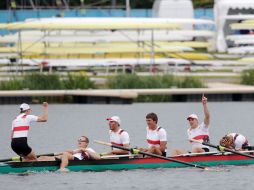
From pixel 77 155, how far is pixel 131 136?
1076 centimetres

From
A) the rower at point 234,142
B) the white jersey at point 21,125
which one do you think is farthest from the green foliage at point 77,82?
the white jersey at point 21,125

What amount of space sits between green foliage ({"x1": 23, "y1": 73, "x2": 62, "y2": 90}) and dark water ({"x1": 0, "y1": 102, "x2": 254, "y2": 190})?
6.49 ft

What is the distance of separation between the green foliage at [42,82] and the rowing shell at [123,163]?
76.1ft

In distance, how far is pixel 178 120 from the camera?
48.8 meters

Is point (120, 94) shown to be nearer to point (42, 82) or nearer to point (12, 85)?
point (42, 82)

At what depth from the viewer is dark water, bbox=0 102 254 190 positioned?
101ft

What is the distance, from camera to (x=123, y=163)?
32688mm

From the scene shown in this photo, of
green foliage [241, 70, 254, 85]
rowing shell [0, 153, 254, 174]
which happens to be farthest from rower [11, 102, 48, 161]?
green foliage [241, 70, 254, 85]

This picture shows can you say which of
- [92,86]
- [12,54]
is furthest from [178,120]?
[12,54]

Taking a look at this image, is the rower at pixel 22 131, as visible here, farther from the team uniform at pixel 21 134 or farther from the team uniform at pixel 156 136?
the team uniform at pixel 156 136

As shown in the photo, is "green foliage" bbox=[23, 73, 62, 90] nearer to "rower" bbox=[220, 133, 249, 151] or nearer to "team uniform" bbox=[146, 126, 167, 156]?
"rower" bbox=[220, 133, 249, 151]

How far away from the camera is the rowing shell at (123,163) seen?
104ft

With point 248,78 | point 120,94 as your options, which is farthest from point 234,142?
point 248,78

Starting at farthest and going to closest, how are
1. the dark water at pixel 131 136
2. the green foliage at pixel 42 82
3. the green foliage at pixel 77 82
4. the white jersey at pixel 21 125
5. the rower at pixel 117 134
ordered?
1. the green foliage at pixel 77 82
2. the green foliage at pixel 42 82
3. the rower at pixel 117 134
4. the white jersey at pixel 21 125
5. the dark water at pixel 131 136
